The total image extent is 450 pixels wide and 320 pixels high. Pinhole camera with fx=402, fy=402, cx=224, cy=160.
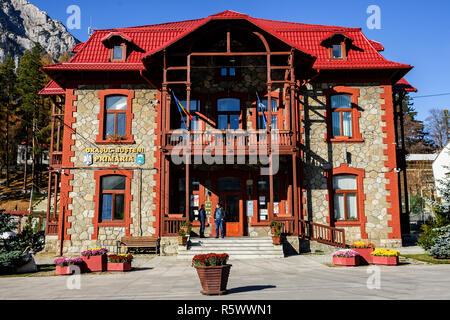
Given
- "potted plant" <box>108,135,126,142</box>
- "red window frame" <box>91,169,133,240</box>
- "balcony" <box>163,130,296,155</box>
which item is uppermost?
"potted plant" <box>108,135,126,142</box>

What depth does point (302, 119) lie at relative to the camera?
62.7ft

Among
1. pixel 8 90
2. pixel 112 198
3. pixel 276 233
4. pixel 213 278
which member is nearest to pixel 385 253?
pixel 276 233

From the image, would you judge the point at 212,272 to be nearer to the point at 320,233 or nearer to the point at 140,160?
the point at 320,233

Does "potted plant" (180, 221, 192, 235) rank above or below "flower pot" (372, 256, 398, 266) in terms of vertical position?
above

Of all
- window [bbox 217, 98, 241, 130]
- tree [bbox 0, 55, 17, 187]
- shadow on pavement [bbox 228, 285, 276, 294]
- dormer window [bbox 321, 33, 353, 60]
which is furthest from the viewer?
tree [bbox 0, 55, 17, 187]

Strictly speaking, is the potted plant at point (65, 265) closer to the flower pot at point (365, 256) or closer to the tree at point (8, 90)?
the flower pot at point (365, 256)

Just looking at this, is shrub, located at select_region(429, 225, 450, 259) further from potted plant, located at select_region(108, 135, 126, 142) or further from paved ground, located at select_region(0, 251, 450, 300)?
potted plant, located at select_region(108, 135, 126, 142)

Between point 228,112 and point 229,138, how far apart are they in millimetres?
2256

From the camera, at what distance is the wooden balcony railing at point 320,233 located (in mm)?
17469

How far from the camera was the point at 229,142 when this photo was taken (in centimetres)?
1775

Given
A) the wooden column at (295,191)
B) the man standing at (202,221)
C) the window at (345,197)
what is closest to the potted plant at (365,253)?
the wooden column at (295,191)

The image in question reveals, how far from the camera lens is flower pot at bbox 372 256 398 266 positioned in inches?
524

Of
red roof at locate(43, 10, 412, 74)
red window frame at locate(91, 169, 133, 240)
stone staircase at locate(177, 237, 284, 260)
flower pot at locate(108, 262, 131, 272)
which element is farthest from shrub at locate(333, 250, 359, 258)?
red window frame at locate(91, 169, 133, 240)

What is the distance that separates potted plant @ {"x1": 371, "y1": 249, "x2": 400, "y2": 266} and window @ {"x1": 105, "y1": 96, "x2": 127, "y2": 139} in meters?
12.2
